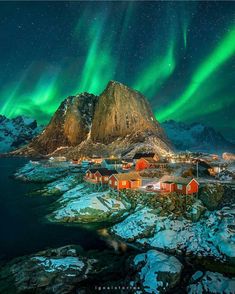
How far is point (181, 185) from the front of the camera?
54.8 meters

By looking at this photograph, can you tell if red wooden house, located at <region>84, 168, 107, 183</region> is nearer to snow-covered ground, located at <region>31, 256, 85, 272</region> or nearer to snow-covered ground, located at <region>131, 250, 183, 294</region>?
snow-covered ground, located at <region>31, 256, 85, 272</region>

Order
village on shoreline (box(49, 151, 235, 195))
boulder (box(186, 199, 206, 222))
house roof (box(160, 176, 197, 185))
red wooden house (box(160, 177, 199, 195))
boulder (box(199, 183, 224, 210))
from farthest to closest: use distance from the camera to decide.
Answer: village on shoreline (box(49, 151, 235, 195)), house roof (box(160, 176, 197, 185)), red wooden house (box(160, 177, 199, 195)), boulder (box(199, 183, 224, 210)), boulder (box(186, 199, 206, 222))

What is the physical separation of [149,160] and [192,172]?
80.4 feet

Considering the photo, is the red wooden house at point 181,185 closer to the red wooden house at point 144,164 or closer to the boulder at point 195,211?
the boulder at point 195,211

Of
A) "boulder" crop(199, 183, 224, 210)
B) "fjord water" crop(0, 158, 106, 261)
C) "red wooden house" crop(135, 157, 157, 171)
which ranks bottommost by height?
"fjord water" crop(0, 158, 106, 261)

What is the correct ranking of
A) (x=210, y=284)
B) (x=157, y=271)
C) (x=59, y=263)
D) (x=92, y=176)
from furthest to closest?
(x=92, y=176), (x=59, y=263), (x=157, y=271), (x=210, y=284)

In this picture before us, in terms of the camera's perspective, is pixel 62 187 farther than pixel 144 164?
No

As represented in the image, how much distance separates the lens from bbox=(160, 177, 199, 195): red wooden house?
5391cm

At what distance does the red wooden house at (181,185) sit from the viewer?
177ft

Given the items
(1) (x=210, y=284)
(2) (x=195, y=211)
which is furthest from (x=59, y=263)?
Answer: (2) (x=195, y=211)

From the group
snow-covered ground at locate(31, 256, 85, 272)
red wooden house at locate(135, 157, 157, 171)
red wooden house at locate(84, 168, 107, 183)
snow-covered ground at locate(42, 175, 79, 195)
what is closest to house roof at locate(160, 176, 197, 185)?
red wooden house at locate(84, 168, 107, 183)

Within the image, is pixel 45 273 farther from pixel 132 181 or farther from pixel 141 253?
pixel 132 181

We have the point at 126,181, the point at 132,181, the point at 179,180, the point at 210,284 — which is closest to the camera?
the point at 210,284

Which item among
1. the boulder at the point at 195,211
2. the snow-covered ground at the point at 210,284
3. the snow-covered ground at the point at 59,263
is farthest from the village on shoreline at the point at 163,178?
the snow-covered ground at the point at 59,263
